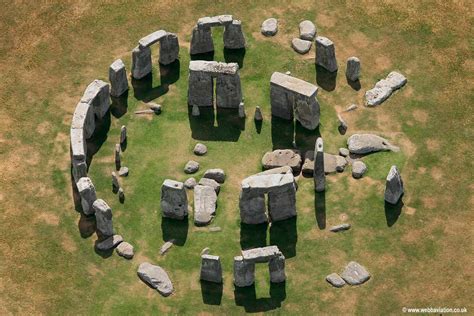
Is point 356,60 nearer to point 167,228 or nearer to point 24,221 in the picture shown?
point 167,228

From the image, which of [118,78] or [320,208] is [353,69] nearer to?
[320,208]

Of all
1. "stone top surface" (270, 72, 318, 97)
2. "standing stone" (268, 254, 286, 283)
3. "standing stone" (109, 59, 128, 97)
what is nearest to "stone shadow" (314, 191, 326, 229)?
"standing stone" (268, 254, 286, 283)

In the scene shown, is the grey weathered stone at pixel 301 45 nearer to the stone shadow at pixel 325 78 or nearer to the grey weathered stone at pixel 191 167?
the stone shadow at pixel 325 78

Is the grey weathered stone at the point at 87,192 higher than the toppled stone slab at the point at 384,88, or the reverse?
the toppled stone slab at the point at 384,88

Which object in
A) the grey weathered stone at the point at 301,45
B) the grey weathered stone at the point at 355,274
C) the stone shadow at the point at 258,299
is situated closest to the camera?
the stone shadow at the point at 258,299

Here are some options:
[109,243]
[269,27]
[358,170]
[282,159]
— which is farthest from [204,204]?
[269,27]

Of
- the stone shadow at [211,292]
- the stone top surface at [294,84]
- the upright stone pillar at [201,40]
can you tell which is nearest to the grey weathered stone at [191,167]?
the stone top surface at [294,84]

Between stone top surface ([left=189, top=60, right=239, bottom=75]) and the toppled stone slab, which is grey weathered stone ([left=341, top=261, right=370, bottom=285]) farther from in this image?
stone top surface ([left=189, top=60, right=239, bottom=75])
